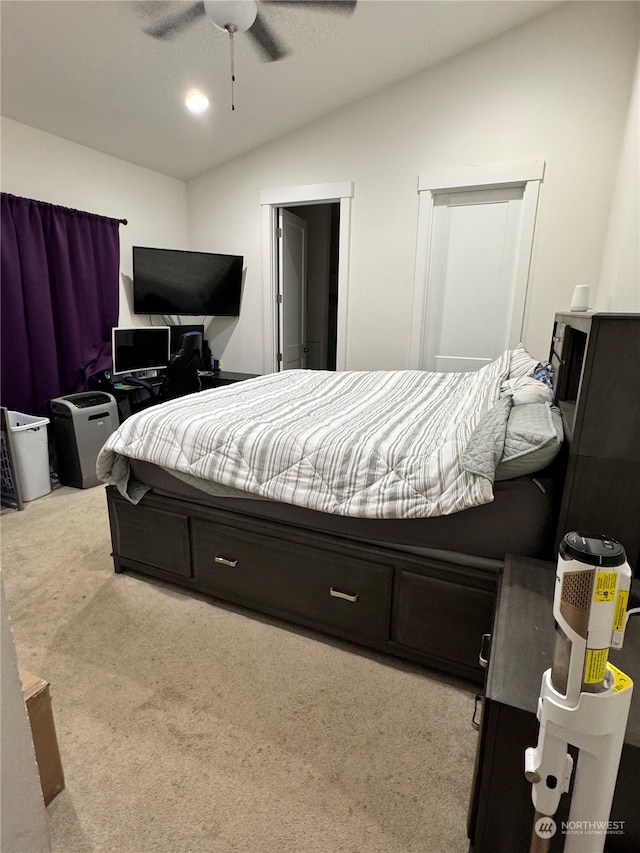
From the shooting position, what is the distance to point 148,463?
82.3 inches

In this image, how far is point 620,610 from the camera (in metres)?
0.69

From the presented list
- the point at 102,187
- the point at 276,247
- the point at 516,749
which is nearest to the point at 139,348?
the point at 102,187

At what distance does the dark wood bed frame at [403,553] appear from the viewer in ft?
4.21

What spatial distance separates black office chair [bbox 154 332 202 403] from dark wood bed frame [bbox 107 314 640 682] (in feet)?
5.46

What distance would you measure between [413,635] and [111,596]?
1.38 meters

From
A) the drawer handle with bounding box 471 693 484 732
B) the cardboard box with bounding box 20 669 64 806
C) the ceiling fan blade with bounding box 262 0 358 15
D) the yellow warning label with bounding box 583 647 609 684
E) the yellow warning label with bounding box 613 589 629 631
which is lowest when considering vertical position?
the drawer handle with bounding box 471 693 484 732

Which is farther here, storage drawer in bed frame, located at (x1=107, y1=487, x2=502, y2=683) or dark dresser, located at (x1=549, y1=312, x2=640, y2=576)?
storage drawer in bed frame, located at (x1=107, y1=487, x2=502, y2=683)

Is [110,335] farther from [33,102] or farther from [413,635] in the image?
[413,635]

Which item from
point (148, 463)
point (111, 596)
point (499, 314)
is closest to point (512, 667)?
point (148, 463)

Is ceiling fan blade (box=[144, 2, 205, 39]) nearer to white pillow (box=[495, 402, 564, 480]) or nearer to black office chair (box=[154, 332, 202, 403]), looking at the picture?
black office chair (box=[154, 332, 202, 403])

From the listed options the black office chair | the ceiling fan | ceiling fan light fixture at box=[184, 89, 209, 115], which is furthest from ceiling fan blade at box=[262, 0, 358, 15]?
the black office chair

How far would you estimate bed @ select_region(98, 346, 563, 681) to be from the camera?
1510 mm

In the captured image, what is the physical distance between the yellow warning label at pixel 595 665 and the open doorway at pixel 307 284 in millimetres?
4169

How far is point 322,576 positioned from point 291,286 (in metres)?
3.55
